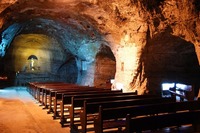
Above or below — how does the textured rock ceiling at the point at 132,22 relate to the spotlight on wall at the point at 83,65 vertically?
above

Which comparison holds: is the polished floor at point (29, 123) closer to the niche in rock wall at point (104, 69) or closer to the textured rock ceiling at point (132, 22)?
the textured rock ceiling at point (132, 22)

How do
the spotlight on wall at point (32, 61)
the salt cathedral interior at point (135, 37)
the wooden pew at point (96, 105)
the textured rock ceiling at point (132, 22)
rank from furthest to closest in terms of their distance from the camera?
the spotlight on wall at point (32, 61), the salt cathedral interior at point (135, 37), the textured rock ceiling at point (132, 22), the wooden pew at point (96, 105)

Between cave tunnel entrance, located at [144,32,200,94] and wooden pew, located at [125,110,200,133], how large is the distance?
19.5 ft

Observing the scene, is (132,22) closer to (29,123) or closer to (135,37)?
(135,37)

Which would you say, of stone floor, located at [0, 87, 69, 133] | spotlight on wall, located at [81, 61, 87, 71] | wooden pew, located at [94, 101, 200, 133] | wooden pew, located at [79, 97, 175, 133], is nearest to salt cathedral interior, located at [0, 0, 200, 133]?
stone floor, located at [0, 87, 69, 133]

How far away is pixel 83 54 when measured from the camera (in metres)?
17.8

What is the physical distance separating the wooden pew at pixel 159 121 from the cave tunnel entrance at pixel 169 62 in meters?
5.94

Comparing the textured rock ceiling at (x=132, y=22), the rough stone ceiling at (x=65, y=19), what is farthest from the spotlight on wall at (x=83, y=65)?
the textured rock ceiling at (x=132, y=22)

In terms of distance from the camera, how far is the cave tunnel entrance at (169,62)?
10289 mm

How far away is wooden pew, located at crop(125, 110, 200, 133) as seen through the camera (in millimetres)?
3632

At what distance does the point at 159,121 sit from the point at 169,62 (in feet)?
25.1

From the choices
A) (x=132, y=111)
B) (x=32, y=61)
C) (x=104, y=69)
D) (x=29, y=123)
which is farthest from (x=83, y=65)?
(x=132, y=111)

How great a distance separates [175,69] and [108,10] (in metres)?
4.54

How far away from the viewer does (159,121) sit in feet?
13.0
